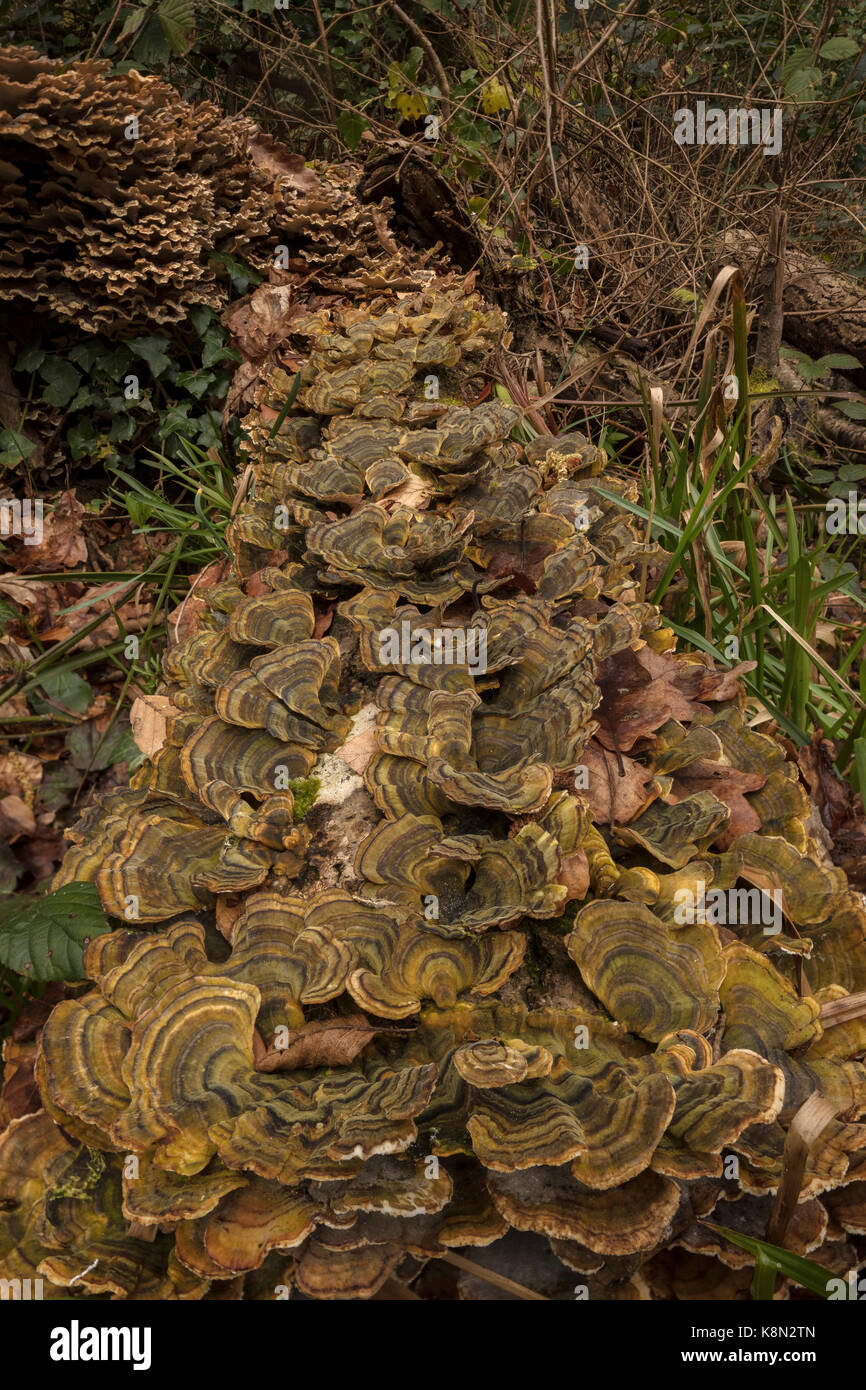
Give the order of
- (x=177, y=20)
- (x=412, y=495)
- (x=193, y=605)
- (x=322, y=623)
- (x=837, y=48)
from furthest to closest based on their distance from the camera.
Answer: (x=837, y=48) → (x=177, y=20) → (x=193, y=605) → (x=412, y=495) → (x=322, y=623)

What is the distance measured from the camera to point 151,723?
10.1ft

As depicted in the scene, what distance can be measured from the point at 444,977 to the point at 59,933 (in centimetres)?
111

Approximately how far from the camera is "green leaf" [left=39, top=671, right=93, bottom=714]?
4000 mm

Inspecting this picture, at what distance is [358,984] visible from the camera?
1555 mm

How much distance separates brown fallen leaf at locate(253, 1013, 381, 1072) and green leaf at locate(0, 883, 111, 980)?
0.74 m

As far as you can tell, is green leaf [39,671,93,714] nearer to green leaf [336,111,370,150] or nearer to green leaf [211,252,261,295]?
green leaf [211,252,261,295]

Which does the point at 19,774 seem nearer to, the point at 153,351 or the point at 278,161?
the point at 153,351

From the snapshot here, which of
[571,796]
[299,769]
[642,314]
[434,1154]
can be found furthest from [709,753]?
[642,314]

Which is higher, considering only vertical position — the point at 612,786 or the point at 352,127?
the point at 352,127

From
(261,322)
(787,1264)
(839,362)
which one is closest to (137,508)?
(261,322)

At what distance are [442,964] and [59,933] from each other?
1.10m

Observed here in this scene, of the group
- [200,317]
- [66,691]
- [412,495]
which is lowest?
[66,691]

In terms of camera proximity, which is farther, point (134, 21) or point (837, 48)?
point (134, 21)

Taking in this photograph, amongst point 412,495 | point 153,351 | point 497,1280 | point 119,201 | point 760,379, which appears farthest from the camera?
point 760,379
